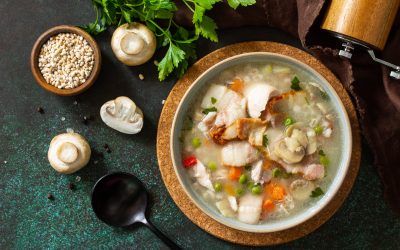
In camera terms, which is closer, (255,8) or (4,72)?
(255,8)

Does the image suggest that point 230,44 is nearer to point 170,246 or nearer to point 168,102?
point 168,102

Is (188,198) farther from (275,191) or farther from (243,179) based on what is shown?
(275,191)

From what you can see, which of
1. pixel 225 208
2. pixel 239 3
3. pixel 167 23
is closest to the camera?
pixel 239 3

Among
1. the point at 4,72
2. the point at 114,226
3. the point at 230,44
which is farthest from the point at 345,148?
the point at 4,72

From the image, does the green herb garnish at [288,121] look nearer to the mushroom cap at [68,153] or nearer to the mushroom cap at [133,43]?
the mushroom cap at [133,43]

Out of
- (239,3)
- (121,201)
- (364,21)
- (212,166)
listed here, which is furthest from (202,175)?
(364,21)

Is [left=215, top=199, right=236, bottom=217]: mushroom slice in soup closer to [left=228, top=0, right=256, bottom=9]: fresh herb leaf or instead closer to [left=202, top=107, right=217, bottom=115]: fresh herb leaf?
[left=202, top=107, right=217, bottom=115]: fresh herb leaf
